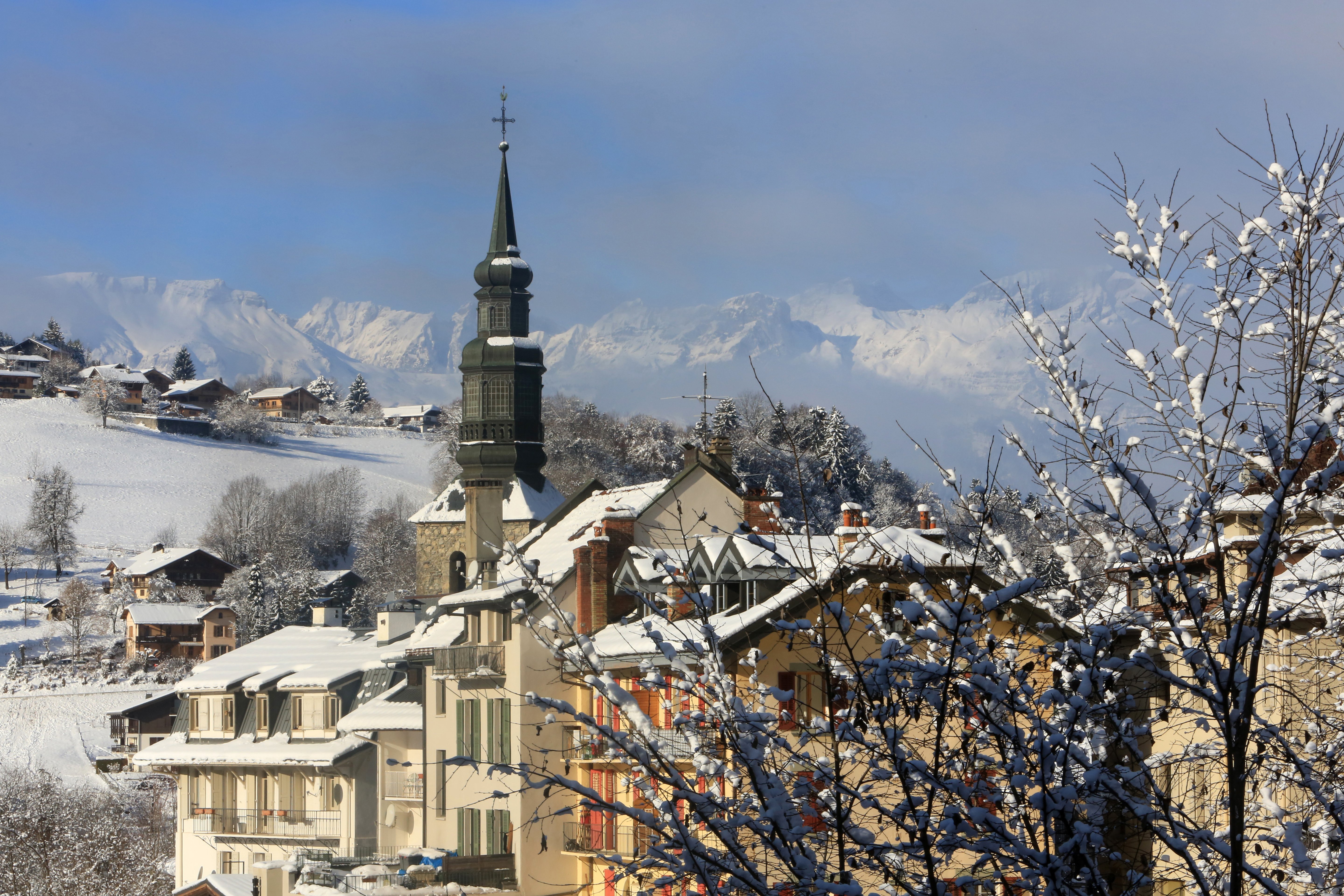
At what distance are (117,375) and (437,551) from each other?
13681 cm

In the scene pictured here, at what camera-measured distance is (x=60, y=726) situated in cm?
8519

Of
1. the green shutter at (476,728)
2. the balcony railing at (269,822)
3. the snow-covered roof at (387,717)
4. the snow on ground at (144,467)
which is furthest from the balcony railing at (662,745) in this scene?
the snow on ground at (144,467)

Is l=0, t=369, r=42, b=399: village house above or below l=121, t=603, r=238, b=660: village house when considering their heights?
above

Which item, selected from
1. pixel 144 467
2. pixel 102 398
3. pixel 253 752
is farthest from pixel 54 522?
pixel 253 752

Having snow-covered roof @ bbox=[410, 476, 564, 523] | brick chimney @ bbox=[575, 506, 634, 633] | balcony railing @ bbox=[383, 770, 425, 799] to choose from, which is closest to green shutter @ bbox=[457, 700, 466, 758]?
balcony railing @ bbox=[383, 770, 425, 799]

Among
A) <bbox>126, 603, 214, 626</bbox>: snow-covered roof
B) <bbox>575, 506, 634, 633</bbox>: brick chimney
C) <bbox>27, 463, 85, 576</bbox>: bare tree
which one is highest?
<bbox>27, 463, 85, 576</bbox>: bare tree

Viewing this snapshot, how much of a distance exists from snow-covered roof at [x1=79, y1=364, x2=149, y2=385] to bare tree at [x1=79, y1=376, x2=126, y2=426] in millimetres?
4204

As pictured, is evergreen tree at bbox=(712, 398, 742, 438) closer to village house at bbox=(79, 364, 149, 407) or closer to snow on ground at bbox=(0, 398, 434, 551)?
snow on ground at bbox=(0, 398, 434, 551)

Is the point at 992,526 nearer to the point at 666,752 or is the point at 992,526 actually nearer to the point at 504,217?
the point at 666,752

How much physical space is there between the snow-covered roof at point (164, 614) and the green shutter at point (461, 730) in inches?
3136

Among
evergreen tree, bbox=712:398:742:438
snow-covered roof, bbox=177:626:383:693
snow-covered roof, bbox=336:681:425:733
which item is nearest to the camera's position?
snow-covered roof, bbox=336:681:425:733

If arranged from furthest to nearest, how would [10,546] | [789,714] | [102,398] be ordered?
[102,398], [10,546], [789,714]

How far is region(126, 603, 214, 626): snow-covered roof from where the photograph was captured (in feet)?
352

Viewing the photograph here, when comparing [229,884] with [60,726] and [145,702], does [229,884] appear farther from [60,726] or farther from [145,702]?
[60,726]
